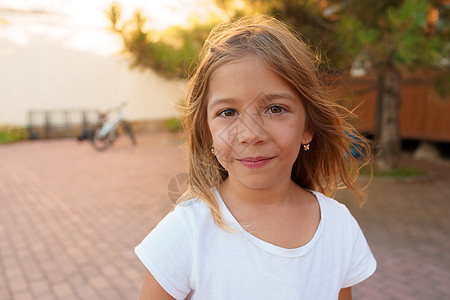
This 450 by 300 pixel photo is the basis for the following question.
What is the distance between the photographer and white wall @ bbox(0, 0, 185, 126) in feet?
36.6

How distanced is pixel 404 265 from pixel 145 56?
3761 millimetres

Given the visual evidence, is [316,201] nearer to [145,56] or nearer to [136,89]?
[145,56]

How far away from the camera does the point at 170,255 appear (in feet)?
2.89

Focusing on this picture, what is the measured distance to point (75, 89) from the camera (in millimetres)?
12406

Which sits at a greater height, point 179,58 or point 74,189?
point 179,58

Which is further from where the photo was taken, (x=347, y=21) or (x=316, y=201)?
(x=347, y=21)

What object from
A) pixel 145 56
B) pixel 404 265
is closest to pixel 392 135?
pixel 404 265

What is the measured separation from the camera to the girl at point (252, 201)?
88cm

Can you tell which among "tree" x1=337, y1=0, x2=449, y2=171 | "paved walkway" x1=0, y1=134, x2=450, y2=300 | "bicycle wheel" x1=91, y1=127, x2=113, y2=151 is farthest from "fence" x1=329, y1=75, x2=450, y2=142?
"bicycle wheel" x1=91, y1=127, x2=113, y2=151

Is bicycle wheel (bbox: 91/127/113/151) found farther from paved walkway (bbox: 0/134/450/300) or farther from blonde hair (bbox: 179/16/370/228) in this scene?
blonde hair (bbox: 179/16/370/228)

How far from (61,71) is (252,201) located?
12544 millimetres

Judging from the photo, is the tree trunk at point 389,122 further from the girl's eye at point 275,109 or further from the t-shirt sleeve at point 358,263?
the girl's eye at point 275,109

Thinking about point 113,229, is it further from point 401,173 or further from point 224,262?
point 401,173

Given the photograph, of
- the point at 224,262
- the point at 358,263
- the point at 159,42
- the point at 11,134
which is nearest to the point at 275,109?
the point at 224,262
